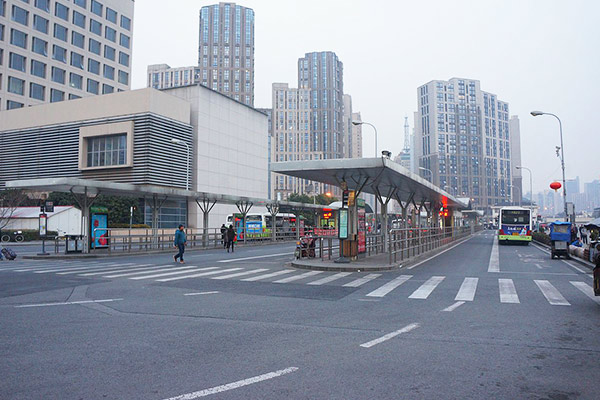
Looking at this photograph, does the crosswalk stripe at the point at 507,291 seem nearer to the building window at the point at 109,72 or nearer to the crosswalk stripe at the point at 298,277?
the crosswalk stripe at the point at 298,277

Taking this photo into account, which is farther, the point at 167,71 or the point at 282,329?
the point at 167,71

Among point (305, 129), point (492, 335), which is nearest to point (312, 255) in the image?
point (492, 335)

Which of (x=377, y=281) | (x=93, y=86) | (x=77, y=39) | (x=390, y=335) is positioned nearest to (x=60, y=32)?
(x=77, y=39)

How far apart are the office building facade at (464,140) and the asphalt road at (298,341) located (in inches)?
5967

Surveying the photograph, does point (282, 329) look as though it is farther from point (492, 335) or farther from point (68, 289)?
point (68, 289)

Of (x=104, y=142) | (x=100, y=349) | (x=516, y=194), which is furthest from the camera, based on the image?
(x=516, y=194)

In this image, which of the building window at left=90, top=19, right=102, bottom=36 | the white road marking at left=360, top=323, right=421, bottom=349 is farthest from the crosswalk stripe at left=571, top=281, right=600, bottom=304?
the building window at left=90, top=19, right=102, bottom=36

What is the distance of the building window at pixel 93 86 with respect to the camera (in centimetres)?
6312

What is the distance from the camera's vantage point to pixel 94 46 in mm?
63406

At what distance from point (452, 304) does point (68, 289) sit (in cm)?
957

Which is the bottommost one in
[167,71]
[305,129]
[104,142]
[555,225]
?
[555,225]

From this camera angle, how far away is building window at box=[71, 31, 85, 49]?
60406mm

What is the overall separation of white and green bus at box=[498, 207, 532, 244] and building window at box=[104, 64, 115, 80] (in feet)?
191

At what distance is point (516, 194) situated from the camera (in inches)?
7136
